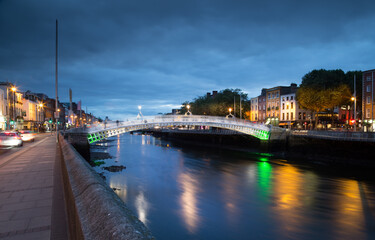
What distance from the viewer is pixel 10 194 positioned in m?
7.27

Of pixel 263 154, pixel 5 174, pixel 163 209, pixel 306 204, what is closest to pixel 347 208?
pixel 306 204

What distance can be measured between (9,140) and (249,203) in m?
21.3

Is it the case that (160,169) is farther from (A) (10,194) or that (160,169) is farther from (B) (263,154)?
(A) (10,194)

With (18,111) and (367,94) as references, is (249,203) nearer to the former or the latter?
(367,94)

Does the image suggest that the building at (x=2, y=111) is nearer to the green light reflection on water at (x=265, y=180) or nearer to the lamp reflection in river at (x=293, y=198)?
the green light reflection on water at (x=265, y=180)

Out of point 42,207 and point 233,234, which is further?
point 233,234

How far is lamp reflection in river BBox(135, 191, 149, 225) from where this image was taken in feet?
48.6

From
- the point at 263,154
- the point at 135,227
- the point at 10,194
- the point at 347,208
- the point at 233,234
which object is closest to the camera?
the point at 135,227

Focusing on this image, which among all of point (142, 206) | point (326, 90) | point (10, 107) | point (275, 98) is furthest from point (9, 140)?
point (275, 98)

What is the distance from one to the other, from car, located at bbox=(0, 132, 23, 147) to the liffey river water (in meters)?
8.34

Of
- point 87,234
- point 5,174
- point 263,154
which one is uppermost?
point 87,234

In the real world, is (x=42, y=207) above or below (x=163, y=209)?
above

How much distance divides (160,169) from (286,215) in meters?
18.2

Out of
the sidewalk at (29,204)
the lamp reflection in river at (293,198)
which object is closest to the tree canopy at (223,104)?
the lamp reflection in river at (293,198)
